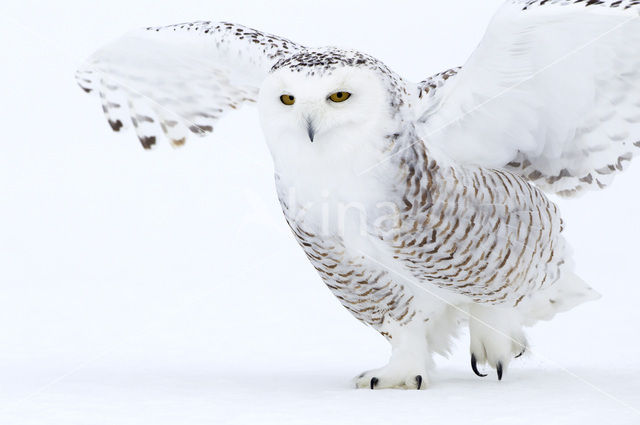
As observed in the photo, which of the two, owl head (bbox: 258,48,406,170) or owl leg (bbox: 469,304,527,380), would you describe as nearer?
owl head (bbox: 258,48,406,170)

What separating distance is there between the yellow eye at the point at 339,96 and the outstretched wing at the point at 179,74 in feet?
2.73

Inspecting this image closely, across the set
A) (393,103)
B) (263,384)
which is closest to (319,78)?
(393,103)

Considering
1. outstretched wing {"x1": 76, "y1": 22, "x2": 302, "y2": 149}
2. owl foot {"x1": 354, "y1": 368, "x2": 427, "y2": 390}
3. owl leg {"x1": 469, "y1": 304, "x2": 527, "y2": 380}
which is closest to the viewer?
owl foot {"x1": 354, "y1": 368, "x2": 427, "y2": 390}

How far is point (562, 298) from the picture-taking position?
4316 millimetres

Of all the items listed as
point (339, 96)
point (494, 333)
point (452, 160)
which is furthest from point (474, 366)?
point (339, 96)

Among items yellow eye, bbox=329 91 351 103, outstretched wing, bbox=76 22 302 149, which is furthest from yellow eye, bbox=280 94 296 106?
outstretched wing, bbox=76 22 302 149

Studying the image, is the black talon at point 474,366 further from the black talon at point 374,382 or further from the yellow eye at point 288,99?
the yellow eye at point 288,99

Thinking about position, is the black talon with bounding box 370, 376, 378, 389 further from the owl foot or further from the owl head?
the owl head

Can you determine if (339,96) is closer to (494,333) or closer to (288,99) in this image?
(288,99)

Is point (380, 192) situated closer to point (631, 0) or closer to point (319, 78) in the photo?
point (319, 78)

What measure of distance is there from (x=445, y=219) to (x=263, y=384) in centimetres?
101

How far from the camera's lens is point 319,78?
3.33 metres

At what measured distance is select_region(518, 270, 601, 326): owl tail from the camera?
4.26 m

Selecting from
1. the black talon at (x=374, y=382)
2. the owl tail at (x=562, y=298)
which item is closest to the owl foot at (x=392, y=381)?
the black talon at (x=374, y=382)
